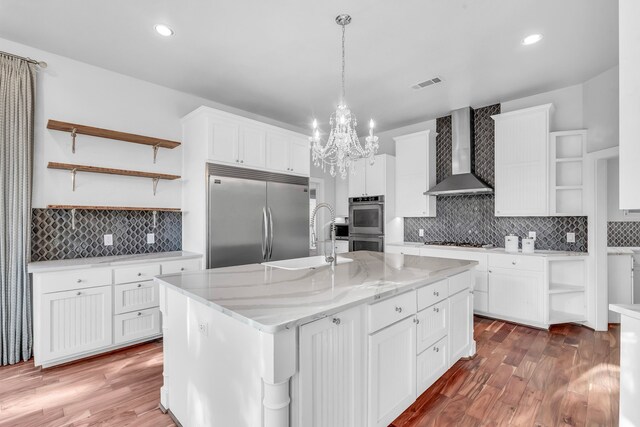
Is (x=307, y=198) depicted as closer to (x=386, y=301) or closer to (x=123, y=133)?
(x=123, y=133)

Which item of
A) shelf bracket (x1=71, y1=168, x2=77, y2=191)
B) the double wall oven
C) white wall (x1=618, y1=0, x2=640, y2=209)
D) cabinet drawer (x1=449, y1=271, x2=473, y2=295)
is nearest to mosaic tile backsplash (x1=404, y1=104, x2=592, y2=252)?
the double wall oven

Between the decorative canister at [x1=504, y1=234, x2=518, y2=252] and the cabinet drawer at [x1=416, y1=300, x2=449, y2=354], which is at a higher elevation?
the decorative canister at [x1=504, y1=234, x2=518, y2=252]

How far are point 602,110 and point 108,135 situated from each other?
5334 millimetres

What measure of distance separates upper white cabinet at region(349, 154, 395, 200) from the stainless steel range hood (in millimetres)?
695

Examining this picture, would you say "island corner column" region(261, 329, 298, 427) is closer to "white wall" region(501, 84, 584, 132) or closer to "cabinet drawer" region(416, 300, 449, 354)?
"cabinet drawer" region(416, 300, 449, 354)

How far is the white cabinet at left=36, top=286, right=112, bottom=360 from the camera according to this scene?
2.60m

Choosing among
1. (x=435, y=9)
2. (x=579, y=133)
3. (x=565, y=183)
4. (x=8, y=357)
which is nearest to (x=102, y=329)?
(x=8, y=357)

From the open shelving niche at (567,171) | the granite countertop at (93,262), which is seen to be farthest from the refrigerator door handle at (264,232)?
the open shelving niche at (567,171)

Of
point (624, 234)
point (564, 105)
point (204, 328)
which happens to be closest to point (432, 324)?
point (204, 328)

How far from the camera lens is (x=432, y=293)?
2213 millimetres

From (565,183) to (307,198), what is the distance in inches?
126

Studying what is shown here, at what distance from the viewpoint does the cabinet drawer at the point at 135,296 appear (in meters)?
2.96

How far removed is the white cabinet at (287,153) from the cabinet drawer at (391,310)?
2.64m

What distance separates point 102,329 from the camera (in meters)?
2.87
